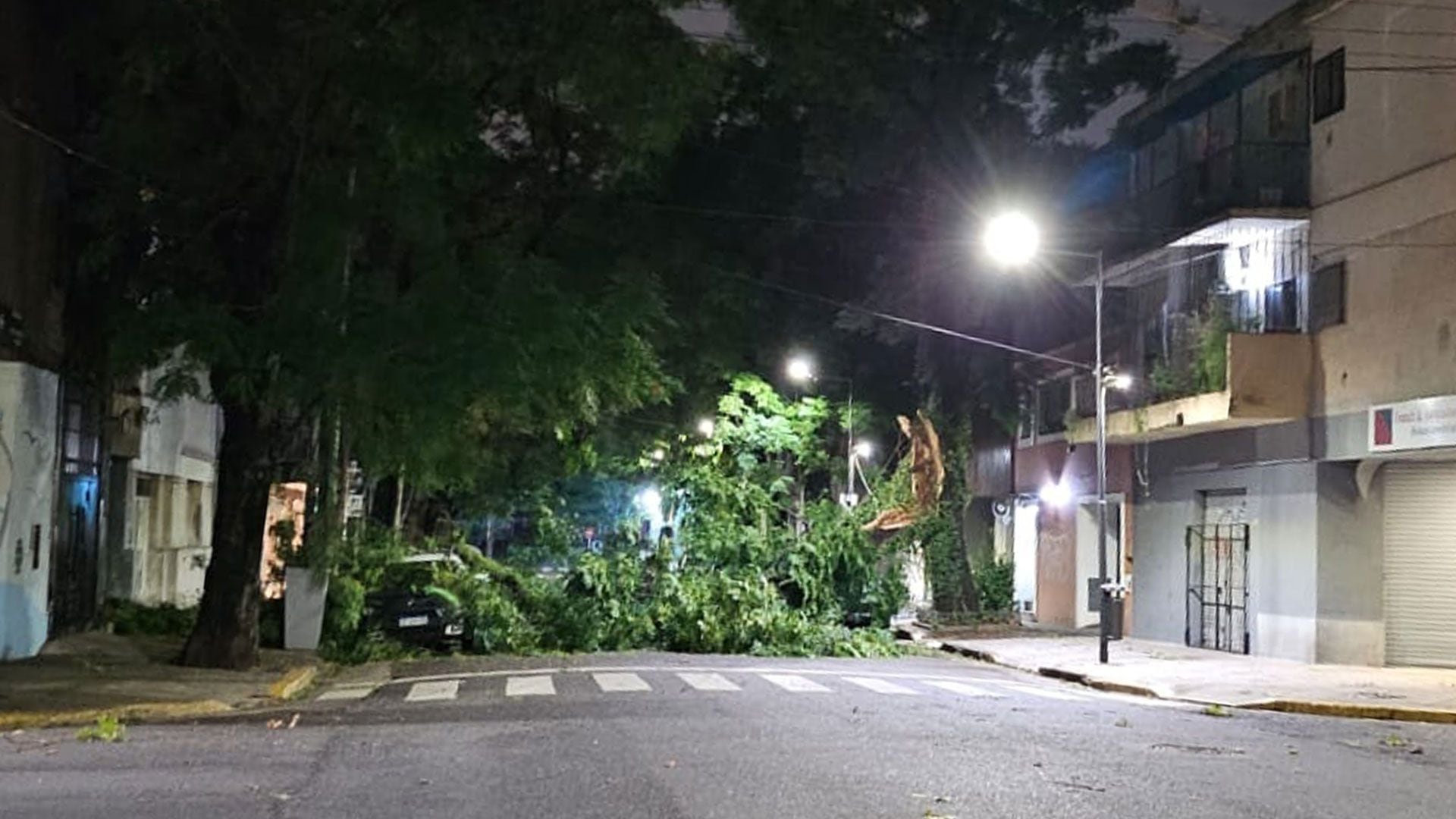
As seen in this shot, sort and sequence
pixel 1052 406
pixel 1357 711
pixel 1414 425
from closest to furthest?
pixel 1357 711
pixel 1414 425
pixel 1052 406

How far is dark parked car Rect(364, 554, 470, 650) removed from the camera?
2434 centimetres

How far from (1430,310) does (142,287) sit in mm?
18339

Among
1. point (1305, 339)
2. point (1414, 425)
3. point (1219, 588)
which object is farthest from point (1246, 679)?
point (1219, 588)

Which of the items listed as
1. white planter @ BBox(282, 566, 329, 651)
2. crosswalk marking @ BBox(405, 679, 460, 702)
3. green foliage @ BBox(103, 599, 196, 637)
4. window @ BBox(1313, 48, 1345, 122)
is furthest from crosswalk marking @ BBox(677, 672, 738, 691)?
window @ BBox(1313, 48, 1345, 122)

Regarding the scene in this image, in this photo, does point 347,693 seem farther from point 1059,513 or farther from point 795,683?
point 1059,513

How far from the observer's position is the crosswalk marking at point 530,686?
1706 centimetres

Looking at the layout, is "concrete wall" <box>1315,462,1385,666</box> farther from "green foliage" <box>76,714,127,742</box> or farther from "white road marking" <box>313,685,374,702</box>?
"green foliage" <box>76,714,127,742</box>

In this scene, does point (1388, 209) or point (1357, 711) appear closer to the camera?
point (1357, 711)

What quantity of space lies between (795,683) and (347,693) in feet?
18.3

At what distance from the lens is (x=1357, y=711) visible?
1808cm

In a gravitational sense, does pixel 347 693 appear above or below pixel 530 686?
below

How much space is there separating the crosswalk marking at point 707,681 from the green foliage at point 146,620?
876 centimetres

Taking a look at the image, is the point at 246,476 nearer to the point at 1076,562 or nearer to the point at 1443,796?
the point at 1443,796

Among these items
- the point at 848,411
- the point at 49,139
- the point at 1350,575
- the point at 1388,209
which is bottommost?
the point at 1350,575
